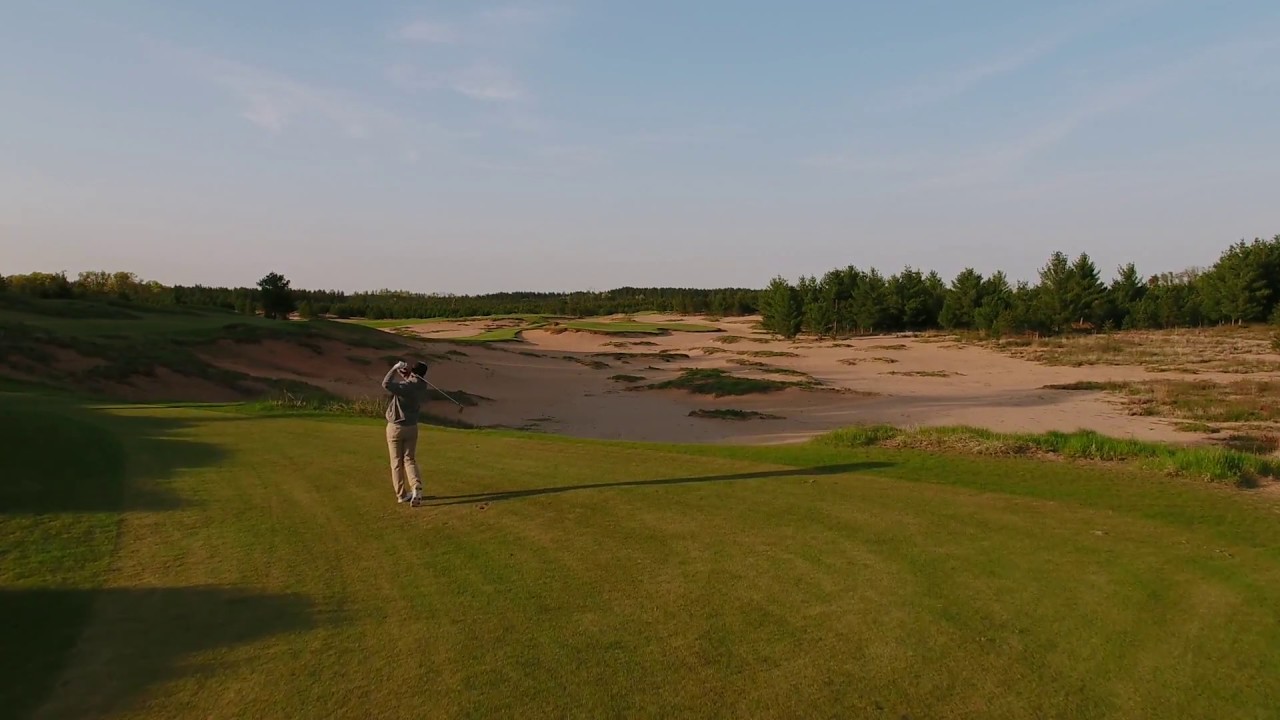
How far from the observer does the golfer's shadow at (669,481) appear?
31.0 feet

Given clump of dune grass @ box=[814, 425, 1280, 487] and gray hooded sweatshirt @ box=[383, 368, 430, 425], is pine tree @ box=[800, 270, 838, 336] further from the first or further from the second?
gray hooded sweatshirt @ box=[383, 368, 430, 425]

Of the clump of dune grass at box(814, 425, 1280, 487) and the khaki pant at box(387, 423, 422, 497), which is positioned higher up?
the khaki pant at box(387, 423, 422, 497)

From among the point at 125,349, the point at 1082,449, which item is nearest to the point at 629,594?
the point at 1082,449

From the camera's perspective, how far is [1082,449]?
40.0ft

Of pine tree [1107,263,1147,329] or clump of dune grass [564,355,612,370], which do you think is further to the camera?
pine tree [1107,263,1147,329]

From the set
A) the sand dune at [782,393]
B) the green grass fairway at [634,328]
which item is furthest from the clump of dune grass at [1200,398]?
the green grass fairway at [634,328]

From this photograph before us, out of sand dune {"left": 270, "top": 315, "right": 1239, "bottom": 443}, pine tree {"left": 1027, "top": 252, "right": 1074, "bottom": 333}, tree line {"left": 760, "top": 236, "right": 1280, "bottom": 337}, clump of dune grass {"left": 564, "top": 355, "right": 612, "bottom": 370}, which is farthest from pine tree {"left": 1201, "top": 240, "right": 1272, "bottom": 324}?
clump of dune grass {"left": 564, "top": 355, "right": 612, "bottom": 370}

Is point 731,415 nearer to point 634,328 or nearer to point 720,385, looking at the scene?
point 720,385

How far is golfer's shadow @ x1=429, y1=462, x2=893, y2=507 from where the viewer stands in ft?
31.0

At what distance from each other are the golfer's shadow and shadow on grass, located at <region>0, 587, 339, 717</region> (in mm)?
3401

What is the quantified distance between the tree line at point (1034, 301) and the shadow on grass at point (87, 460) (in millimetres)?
74976

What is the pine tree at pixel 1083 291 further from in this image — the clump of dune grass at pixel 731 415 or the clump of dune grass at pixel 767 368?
the clump of dune grass at pixel 731 415

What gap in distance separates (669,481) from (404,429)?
371 cm

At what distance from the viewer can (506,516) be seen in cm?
855
